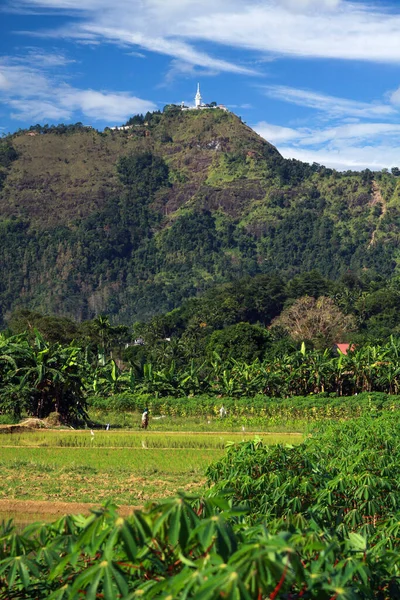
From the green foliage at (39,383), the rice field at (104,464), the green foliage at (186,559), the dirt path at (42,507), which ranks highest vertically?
the green foliage at (39,383)

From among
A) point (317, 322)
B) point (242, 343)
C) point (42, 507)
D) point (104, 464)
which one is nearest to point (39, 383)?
point (104, 464)

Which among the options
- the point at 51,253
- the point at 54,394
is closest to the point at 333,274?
the point at 51,253

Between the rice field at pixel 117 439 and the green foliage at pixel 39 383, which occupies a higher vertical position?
the green foliage at pixel 39 383

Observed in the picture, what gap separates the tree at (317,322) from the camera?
3327 inches

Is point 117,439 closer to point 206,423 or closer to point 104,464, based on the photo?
point 104,464

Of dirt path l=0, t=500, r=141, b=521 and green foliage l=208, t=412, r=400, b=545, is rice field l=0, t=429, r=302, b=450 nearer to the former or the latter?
dirt path l=0, t=500, r=141, b=521

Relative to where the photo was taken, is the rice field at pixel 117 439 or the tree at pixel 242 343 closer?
the rice field at pixel 117 439

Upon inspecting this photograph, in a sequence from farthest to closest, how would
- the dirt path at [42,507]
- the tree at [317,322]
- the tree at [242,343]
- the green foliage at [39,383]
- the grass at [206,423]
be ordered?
1. the tree at [317,322]
2. the tree at [242,343]
3. the grass at [206,423]
4. the green foliage at [39,383]
5. the dirt path at [42,507]

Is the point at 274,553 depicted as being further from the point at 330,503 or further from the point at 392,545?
the point at 330,503

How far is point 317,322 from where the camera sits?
87.2m

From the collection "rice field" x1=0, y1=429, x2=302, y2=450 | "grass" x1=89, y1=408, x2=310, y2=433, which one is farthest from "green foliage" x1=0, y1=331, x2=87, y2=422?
"rice field" x1=0, y1=429, x2=302, y2=450

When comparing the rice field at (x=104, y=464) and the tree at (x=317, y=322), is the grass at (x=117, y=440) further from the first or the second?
the tree at (x=317, y=322)

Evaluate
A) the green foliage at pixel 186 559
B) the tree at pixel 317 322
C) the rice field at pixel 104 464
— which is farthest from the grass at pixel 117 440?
the tree at pixel 317 322

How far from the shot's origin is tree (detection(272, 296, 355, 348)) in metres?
84.5
